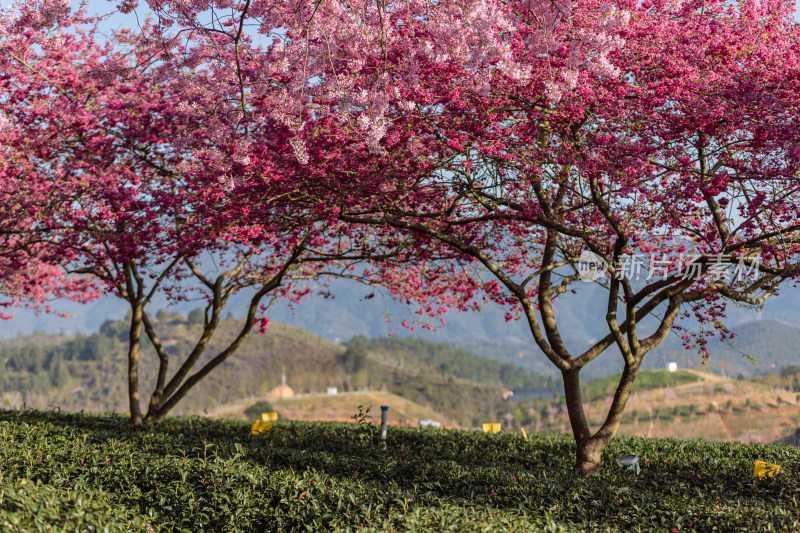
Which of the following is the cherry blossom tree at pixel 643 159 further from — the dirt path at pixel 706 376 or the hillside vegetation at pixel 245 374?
the dirt path at pixel 706 376

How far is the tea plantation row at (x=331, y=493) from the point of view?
18.1 ft

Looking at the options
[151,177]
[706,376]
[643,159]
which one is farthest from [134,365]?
[706,376]

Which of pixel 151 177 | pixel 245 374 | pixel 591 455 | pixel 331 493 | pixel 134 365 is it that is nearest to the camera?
pixel 331 493

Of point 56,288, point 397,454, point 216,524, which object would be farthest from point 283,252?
point 56,288

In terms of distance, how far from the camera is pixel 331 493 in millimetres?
6227

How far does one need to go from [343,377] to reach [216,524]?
12486 centimetres

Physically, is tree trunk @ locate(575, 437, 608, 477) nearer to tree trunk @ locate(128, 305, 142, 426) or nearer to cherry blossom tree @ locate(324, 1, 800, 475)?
cherry blossom tree @ locate(324, 1, 800, 475)

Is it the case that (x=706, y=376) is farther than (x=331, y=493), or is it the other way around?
(x=706, y=376)

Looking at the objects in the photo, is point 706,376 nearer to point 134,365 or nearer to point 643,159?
point 134,365

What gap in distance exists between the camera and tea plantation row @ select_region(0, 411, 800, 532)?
217 inches

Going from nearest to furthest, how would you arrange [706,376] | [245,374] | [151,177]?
[151,177] → [706,376] → [245,374]

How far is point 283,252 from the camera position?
37.8ft

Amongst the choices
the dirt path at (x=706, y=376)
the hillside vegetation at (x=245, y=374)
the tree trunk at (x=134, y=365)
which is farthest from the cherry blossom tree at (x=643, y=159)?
the dirt path at (x=706, y=376)

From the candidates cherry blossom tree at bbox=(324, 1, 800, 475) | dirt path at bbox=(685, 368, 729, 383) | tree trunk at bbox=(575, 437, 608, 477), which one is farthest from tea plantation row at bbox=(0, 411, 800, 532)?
dirt path at bbox=(685, 368, 729, 383)
